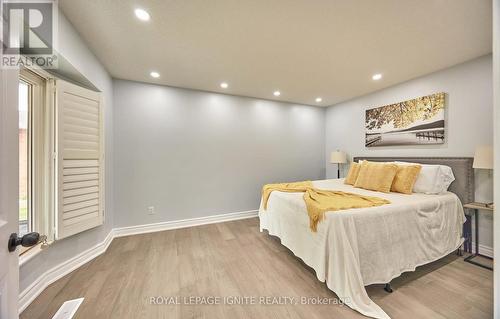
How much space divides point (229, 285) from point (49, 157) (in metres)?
2.21

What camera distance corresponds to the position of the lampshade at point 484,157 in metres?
1.98

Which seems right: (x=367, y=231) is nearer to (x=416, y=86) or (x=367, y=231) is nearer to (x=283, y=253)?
(x=283, y=253)

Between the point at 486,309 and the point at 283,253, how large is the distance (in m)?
1.71

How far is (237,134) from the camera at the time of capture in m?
3.67

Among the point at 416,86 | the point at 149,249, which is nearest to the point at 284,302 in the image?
the point at 149,249

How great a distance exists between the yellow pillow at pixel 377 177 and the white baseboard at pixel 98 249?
2.07 meters

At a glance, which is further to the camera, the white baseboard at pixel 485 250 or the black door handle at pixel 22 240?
the white baseboard at pixel 485 250

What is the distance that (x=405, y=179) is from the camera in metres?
2.45

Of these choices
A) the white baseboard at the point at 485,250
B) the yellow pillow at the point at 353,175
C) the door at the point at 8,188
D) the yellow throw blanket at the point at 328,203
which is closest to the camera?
the door at the point at 8,188

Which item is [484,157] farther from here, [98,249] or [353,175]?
[98,249]

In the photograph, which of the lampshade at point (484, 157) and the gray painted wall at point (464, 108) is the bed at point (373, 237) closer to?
the gray painted wall at point (464, 108)

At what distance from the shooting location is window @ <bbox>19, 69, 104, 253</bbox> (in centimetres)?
178
